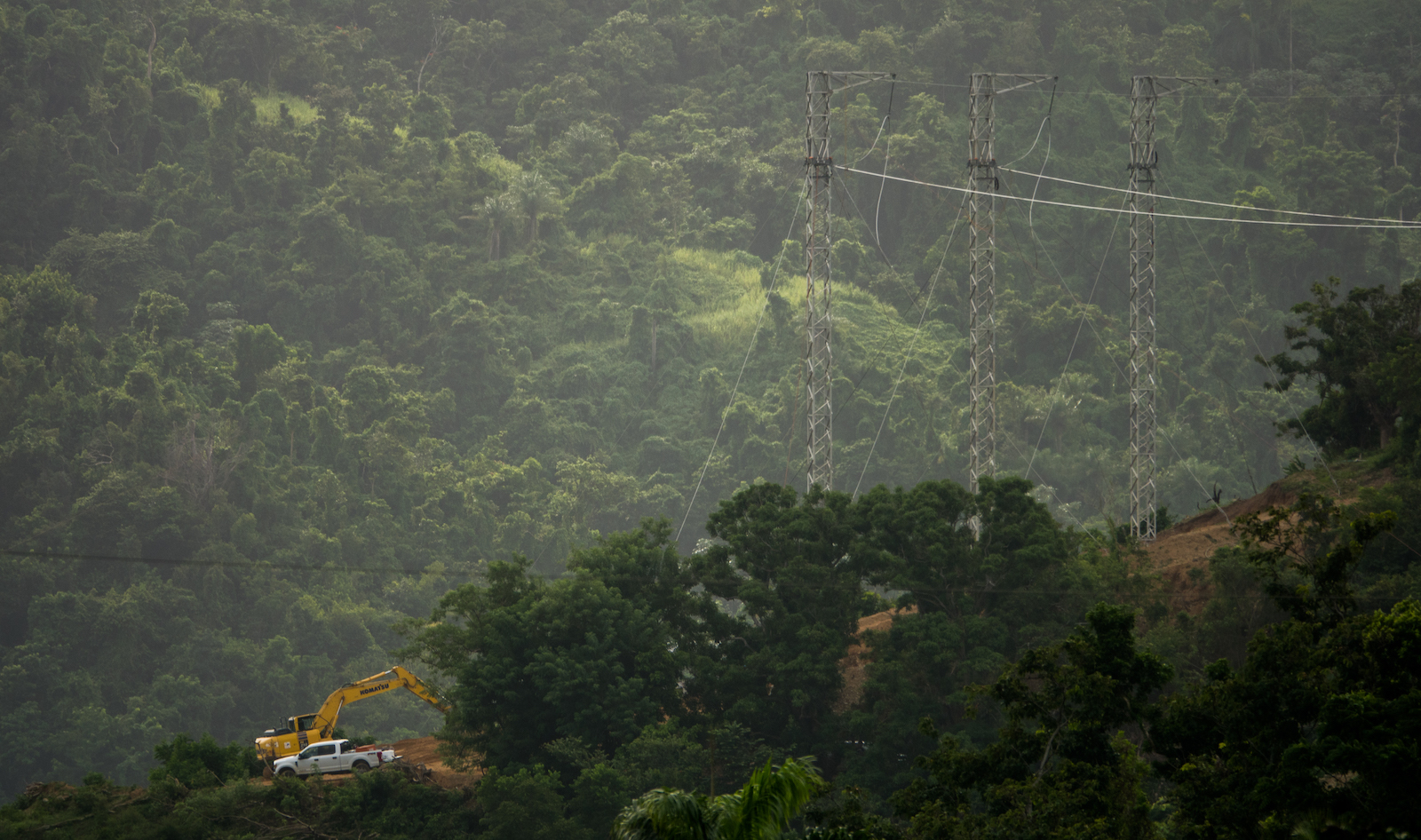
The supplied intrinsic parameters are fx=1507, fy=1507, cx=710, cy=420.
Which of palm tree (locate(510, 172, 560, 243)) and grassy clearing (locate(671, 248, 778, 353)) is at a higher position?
palm tree (locate(510, 172, 560, 243))

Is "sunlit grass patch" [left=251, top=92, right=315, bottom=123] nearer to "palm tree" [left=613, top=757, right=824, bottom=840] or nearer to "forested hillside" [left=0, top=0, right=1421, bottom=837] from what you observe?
"forested hillside" [left=0, top=0, right=1421, bottom=837]

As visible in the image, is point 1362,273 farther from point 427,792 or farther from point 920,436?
point 427,792

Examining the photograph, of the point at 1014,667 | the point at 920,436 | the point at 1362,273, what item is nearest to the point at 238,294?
the point at 920,436

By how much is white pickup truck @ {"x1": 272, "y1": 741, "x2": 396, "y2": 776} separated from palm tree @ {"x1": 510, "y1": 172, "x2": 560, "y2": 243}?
62.2 m

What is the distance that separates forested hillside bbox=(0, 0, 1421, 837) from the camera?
69812 millimetres

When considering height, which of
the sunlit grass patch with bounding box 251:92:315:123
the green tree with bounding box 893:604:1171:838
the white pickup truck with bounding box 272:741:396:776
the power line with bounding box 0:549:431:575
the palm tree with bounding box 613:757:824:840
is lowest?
the power line with bounding box 0:549:431:575

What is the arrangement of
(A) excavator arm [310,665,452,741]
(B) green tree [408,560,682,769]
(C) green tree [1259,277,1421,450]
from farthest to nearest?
(C) green tree [1259,277,1421,450], (A) excavator arm [310,665,452,741], (B) green tree [408,560,682,769]

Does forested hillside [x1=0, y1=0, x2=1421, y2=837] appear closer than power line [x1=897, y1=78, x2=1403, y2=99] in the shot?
Yes

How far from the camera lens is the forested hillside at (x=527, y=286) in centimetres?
6981

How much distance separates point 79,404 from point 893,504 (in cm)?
5082

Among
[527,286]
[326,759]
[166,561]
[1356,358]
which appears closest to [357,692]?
[326,759]

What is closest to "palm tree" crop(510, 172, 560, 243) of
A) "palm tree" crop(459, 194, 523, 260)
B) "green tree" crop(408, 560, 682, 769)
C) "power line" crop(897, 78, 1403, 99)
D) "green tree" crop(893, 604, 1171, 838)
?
"palm tree" crop(459, 194, 523, 260)

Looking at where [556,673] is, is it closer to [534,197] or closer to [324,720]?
[324,720]

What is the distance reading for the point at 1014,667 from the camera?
21.2m
